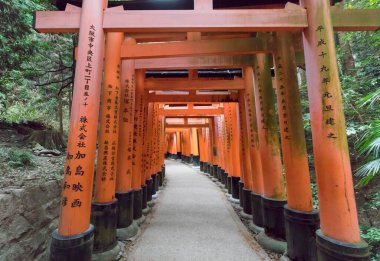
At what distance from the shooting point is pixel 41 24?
3.49 meters

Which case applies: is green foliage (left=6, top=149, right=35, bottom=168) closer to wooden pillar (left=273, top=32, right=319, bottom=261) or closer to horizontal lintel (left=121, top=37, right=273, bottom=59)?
horizontal lintel (left=121, top=37, right=273, bottom=59)

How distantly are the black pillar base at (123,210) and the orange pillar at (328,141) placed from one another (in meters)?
4.02

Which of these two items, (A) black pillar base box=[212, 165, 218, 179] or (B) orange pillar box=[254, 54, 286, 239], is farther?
(A) black pillar base box=[212, 165, 218, 179]

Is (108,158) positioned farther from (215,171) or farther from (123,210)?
(215,171)

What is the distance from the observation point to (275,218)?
4688mm

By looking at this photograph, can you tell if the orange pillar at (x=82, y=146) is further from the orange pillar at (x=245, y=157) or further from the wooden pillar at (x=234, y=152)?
the wooden pillar at (x=234, y=152)

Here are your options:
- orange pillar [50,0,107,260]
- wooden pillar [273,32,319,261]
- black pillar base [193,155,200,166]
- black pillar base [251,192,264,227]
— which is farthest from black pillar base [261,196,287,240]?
black pillar base [193,155,200,166]

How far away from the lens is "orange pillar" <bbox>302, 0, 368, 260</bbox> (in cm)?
262

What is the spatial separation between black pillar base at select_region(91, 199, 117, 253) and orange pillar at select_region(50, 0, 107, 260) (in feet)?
3.23

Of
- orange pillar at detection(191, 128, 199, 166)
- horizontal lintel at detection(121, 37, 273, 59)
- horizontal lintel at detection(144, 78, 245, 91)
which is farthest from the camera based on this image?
orange pillar at detection(191, 128, 199, 166)

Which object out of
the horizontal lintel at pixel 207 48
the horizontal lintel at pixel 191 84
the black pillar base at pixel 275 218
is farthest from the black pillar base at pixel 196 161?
the horizontal lintel at pixel 207 48

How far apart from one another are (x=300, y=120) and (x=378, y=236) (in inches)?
131

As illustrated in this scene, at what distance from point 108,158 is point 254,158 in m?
3.71

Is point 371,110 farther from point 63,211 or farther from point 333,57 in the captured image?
point 63,211
